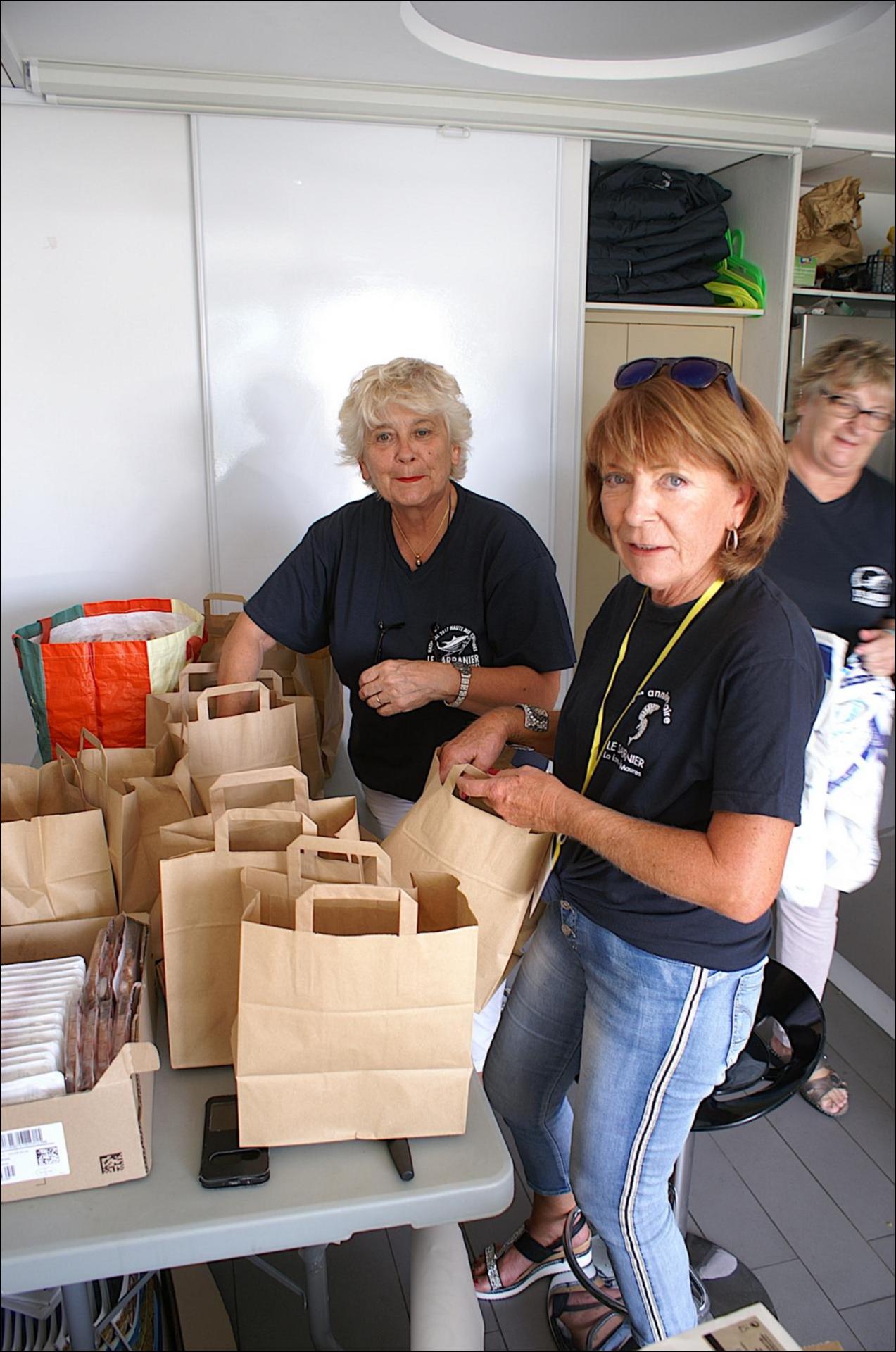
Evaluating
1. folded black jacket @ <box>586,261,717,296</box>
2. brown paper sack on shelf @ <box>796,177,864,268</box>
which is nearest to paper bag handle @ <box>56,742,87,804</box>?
brown paper sack on shelf @ <box>796,177,864,268</box>

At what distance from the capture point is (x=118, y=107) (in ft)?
5.06

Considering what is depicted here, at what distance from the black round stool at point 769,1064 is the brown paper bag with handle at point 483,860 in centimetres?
28

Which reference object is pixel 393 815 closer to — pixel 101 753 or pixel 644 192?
pixel 101 753

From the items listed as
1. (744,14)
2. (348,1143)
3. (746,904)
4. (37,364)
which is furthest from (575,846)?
(37,364)

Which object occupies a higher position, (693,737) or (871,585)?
(871,585)

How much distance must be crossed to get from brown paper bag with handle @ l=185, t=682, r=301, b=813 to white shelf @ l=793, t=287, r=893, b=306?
72cm

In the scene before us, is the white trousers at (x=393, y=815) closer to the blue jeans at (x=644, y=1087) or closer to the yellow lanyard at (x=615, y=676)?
the blue jeans at (x=644, y=1087)

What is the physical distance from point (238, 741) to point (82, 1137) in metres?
0.53

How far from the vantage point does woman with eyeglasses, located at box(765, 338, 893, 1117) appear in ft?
1.79

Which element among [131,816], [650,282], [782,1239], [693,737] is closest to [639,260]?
[650,282]

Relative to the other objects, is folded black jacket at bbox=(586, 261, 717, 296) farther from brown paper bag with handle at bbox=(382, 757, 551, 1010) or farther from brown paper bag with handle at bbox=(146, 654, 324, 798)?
brown paper bag with handle at bbox=(382, 757, 551, 1010)

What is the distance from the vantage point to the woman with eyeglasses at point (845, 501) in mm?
545

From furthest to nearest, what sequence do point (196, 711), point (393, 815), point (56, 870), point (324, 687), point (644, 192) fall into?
point (644, 192) → point (324, 687) → point (393, 815) → point (196, 711) → point (56, 870)

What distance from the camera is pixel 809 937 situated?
2.60ft
